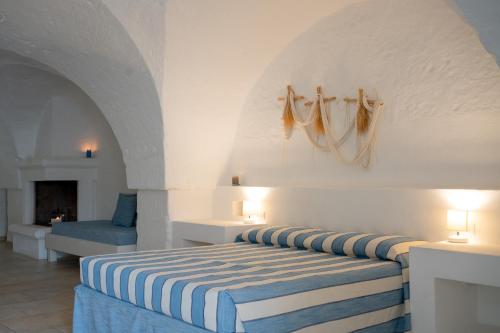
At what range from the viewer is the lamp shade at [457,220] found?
4.12 meters

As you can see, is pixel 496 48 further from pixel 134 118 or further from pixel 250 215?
pixel 134 118

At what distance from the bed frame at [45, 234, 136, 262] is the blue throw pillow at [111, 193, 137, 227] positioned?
1.63 feet

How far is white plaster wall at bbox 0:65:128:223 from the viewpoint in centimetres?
846

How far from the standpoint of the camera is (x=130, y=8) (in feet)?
16.1

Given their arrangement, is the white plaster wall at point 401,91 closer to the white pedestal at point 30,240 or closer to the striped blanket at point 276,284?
the striped blanket at point 276,284

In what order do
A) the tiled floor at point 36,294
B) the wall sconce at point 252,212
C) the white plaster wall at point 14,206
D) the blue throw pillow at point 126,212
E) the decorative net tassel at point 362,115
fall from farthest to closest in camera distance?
1. the white plaster wall at point 14,206
2. the blue throw pillow at point 126,212
3. the wall sconce at point 252,212
4. the decorative net tassel at point 362,115
5. the tiled floor at point 36,294

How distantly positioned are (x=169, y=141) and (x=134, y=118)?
1.55ft

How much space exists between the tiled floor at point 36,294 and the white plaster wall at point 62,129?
1.35 metres

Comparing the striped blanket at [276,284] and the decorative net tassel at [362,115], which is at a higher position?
the decorative net tassel at [362,115]

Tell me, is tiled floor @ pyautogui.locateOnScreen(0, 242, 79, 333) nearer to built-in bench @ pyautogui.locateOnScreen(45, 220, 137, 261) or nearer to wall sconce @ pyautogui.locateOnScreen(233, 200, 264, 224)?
built-in bench @ pyautogui.locateOnScreen(45, 220, 137, 261)

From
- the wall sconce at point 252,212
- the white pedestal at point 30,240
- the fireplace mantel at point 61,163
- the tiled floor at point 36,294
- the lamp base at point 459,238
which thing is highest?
the fireplace mantel at point 61,163

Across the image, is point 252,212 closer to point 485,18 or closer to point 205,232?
point 205,232

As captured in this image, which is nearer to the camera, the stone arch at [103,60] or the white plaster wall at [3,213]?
the stone arch at [103,60]

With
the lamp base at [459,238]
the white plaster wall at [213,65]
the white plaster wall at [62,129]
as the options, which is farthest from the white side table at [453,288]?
the white plaster wall at [62,129]
